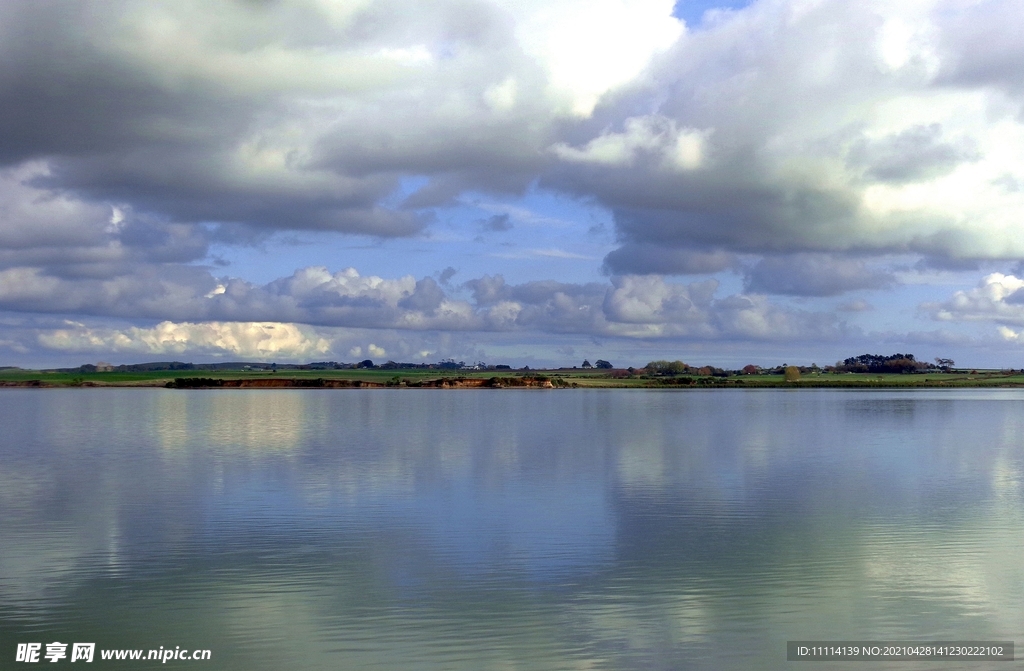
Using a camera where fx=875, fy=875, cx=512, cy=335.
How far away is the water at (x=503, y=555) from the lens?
49.6ft

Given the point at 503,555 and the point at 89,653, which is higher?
the point at 503,555

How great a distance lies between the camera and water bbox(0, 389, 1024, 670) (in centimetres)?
1511

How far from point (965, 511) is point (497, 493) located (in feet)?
51.0

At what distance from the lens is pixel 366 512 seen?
27500 mm

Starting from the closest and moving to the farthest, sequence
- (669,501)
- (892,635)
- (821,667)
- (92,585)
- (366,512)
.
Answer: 1. (821,667)
2. (892,635)
3. (92,585)
4. (366,512)
5. (669,501)

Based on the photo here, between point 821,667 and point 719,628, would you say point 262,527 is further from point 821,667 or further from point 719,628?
point 821,667

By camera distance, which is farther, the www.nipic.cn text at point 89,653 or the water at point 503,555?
the water at point 503,555

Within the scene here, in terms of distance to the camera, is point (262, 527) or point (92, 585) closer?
point (92, 585)

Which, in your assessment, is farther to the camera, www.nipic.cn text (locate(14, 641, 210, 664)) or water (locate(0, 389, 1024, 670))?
water (locate(0, 389, 1024, 670))

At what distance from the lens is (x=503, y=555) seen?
2131 cm

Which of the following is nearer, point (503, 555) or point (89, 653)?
point (89, 653)

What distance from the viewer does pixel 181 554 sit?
21.5 meters

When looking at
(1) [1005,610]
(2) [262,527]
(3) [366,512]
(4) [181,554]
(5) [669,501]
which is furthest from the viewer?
(5) [669,501]

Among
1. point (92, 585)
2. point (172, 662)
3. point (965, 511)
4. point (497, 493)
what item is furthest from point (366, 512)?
point (965, 511)
